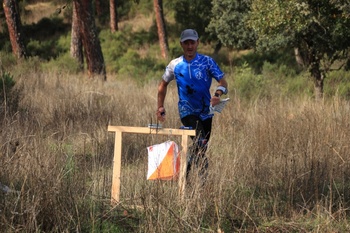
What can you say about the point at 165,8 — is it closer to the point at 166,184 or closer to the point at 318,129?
the point at 318,129

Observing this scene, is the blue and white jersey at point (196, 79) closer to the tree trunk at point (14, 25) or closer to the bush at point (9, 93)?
the bush at point (9, 93)

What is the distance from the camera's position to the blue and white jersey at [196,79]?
15.0 ft

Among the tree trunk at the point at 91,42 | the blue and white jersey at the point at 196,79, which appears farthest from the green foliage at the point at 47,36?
the blue and white jersey at the point at 196,79

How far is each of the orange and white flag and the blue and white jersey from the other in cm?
71

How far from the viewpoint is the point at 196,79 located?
4574mm

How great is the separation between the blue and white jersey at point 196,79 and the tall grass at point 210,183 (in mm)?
526

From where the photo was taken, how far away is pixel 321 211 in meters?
4.29

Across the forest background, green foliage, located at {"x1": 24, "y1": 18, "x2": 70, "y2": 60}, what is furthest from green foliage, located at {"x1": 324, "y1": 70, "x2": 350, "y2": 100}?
green foliage, located at {"x1": 24, "y1": 18, "x2": 70, "y2": 60}

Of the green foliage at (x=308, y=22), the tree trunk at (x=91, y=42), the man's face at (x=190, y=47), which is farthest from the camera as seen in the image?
the tree trunk at (x=91, y=42)

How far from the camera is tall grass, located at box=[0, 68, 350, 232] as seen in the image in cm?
369

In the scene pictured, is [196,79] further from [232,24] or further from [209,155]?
[232,24]

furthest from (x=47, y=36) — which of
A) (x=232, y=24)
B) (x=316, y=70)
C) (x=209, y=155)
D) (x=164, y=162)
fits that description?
(x=164, y=162)

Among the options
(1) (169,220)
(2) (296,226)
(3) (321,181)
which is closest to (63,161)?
(1) (169,220)

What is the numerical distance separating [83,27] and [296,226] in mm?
11169
